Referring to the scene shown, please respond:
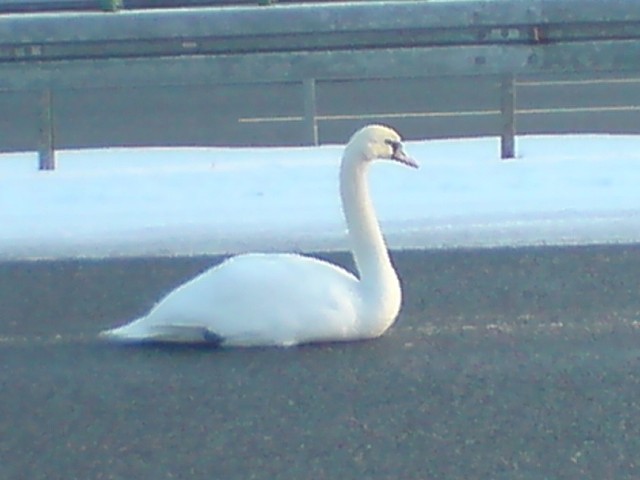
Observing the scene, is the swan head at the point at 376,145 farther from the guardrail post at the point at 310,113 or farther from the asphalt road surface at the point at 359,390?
the guardrail post at the point at 310,113

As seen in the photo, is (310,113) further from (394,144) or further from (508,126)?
(394,144)

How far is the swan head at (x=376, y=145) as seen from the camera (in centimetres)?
787

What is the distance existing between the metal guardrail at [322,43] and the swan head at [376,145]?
3.17 meters

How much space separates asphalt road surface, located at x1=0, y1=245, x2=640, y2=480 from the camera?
5789 mm

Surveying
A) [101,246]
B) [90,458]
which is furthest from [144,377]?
[101,246]

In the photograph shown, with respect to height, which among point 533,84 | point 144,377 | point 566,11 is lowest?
point 533,84

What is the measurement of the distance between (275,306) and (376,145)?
960 mm

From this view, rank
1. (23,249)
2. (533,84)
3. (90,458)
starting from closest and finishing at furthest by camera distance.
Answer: (90,458)
(23,249)
(533,84)

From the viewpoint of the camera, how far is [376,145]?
788 centimetres

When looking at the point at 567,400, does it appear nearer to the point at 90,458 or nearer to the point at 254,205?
the point at 90,458

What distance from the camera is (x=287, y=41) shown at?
11.2 m

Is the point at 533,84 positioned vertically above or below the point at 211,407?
below

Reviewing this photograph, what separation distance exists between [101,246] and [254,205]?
115cm

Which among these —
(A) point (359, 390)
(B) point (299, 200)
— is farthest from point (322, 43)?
(A) point (359, 390)
